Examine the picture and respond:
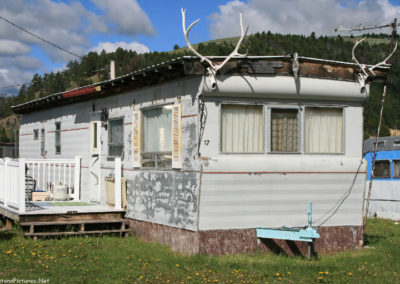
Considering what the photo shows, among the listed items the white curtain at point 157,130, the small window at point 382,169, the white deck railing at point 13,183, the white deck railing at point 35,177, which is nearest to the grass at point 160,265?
the white deck railing at point 13,183

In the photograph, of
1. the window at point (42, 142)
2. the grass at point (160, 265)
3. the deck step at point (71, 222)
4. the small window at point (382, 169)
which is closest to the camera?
the grass at point (160, 265)

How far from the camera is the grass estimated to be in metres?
7.91

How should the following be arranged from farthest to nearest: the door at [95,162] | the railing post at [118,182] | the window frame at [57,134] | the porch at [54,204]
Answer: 1. the window frame at [57,134]
2. the door at [95,162]
3. the railing post at [118,182]
4. the porch at [54,204]

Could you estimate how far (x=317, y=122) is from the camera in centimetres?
1061

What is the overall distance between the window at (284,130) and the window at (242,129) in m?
0.27

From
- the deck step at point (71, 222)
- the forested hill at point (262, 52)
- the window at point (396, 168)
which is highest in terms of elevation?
the forested hill at point (262, 52)

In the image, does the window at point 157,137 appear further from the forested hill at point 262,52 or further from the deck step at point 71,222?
the forested hill at point 262,52

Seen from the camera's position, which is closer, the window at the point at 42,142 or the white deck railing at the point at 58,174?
the white deck railing at the point at 58,174

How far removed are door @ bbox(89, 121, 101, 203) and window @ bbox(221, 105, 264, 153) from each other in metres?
4.74

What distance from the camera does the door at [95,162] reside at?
1349 centimetres

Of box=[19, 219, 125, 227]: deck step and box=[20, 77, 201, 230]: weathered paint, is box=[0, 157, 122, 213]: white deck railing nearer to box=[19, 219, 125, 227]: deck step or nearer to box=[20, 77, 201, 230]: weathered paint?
box=[20, 77, 201, 230]: weathered paint

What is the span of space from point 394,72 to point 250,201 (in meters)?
111

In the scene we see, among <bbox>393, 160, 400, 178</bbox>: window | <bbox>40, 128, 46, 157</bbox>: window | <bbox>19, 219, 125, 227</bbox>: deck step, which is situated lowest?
<bbox>19, 219, 125, 227</bbox>: deck step

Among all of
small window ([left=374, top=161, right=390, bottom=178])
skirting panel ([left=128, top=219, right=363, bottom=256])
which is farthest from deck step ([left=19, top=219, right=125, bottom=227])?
small window ([left=374, top=161, right=390, bottom=178])
